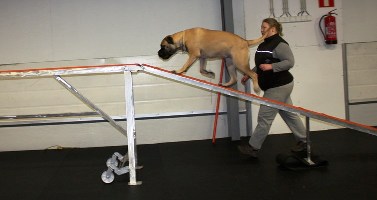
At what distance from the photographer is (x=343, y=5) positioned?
5324 millimetres

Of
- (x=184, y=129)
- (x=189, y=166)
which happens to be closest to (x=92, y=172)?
(x=189, y=166)

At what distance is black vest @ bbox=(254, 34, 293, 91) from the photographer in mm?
3529

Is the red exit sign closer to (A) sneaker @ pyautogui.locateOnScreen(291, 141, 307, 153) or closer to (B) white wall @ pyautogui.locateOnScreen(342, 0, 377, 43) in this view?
(B) white wall @ pyautogui.locateOnScreen(342, 0, 377, 43)

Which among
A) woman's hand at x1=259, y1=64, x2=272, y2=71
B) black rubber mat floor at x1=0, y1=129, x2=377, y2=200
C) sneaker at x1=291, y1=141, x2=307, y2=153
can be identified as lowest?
black rubber mat floor at x1=0, y1=129, x2=377, y2=200

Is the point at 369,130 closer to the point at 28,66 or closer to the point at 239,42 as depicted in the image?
the point at 239,42

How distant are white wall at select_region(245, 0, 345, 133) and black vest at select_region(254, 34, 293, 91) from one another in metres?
1.62

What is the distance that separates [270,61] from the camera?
3566 mm

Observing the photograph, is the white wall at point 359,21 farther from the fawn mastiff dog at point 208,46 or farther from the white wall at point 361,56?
the fawn mastiff dog at point 208,46

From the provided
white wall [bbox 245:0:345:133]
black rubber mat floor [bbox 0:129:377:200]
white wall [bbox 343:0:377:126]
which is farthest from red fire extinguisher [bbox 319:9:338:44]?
black rubber mat floor [bbox 0:129:377:200]

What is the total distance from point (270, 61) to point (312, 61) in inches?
78.9

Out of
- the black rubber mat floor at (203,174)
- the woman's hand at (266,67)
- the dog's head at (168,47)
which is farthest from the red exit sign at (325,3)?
the dog's head at (168,47)

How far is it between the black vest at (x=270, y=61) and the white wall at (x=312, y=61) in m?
1.62

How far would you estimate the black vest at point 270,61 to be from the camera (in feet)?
11.6

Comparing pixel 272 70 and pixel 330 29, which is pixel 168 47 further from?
pixel 330 29
